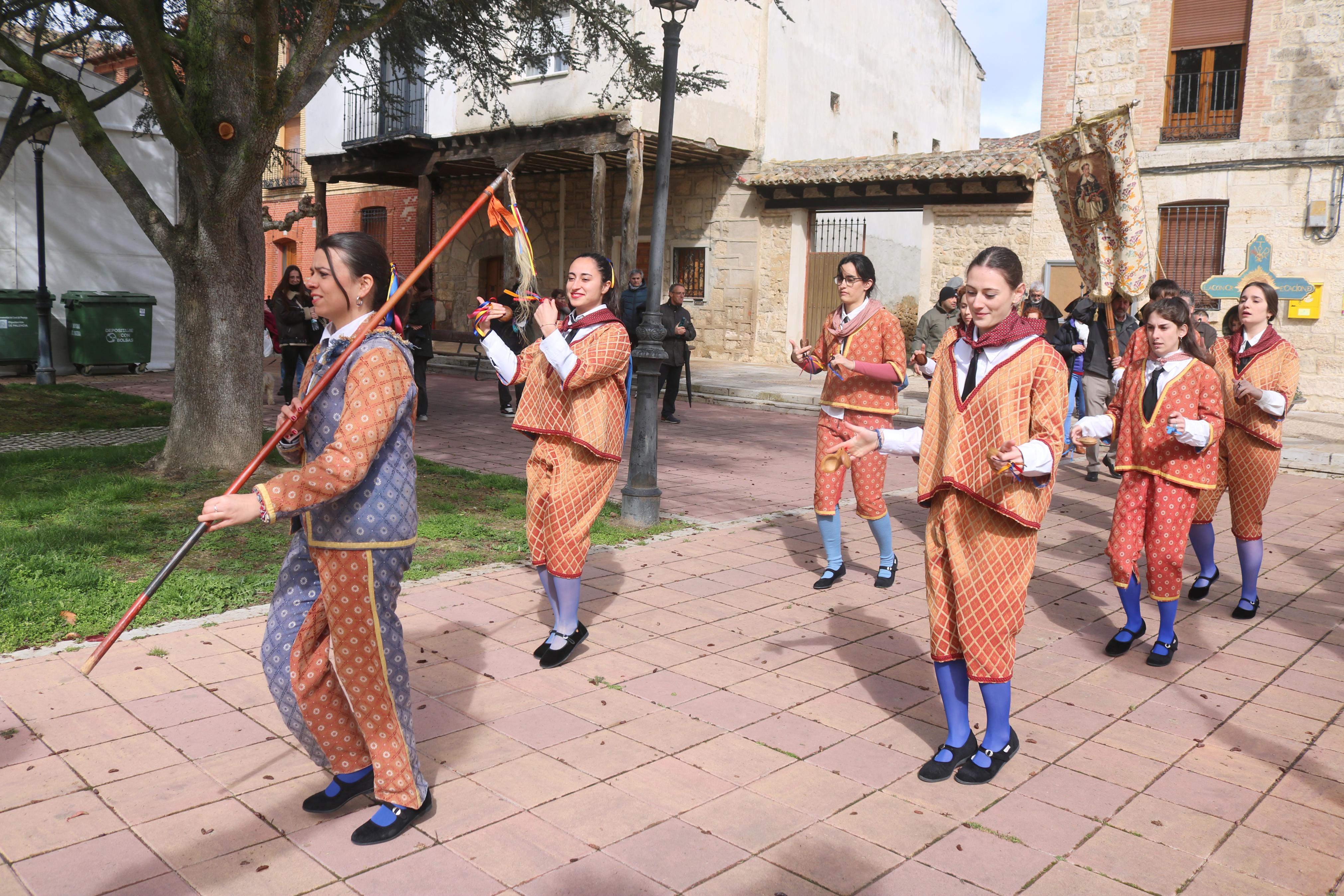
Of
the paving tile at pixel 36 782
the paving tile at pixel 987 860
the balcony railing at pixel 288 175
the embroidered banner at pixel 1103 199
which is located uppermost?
the balcony railing at pixel 288 175

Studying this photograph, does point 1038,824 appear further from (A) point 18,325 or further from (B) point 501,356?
(A) point 18,325

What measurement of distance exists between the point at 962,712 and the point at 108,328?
16527 mm

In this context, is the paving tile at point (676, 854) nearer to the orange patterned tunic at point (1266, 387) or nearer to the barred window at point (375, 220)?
the orange patterned tunic at point (1266, 387)

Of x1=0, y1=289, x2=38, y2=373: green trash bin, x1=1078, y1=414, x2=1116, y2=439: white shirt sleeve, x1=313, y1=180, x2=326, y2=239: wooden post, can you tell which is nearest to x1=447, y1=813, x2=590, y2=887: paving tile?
x1=1078, y1=414, x2=1116, y2=439: white shirt sleeve

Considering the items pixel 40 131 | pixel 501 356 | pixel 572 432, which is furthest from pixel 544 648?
pixel 40 131

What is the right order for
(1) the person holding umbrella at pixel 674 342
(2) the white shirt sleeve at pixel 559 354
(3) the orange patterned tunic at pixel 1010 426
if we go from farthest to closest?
(1) the person holding umbrella at pixel 674 342 → (2) the white shirt sleeve at pixel 559 354 → (3) the orange patterned tunic at pixel 1010 426

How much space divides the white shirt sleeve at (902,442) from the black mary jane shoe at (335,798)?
2025 mm

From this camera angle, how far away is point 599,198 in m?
20.3

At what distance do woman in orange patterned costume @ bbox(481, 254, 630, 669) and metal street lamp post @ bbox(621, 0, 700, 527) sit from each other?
2785mm

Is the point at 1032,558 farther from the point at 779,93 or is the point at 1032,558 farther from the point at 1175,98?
the point at 779,93

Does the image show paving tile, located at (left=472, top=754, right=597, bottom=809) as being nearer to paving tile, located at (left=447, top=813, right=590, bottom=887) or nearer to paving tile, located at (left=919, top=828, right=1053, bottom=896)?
paving tile, located at (left=447, top=813, right=590, bottom=887)

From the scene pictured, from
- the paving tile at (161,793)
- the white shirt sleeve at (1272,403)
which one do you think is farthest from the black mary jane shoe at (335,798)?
the white shirt sleeve at (1272,403)

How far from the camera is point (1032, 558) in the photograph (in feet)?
11.9

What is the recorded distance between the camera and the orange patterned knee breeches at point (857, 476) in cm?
605
